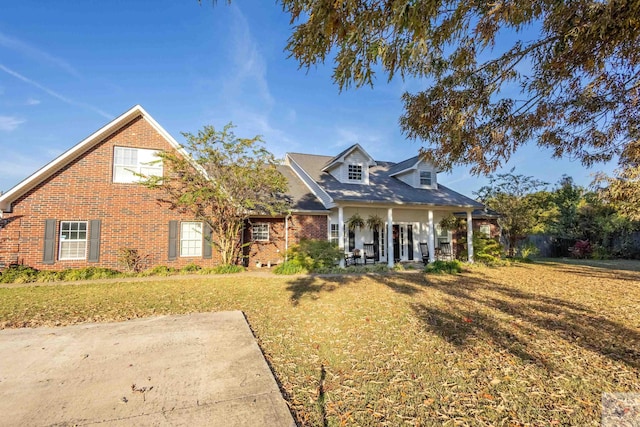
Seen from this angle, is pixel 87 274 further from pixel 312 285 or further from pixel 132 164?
pixel 312 285

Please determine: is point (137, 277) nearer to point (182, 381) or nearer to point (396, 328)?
point (182, 381)

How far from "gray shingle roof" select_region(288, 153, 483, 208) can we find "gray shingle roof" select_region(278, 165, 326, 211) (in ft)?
3.03

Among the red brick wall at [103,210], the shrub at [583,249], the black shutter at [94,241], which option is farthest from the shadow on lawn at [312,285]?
the shrub at [583,249]

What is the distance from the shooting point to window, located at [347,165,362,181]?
16253 millimetres

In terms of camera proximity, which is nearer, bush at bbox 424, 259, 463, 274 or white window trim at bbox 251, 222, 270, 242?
bush at bbox 424, 259, 463, 274

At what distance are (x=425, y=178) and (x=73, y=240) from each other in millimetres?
17482

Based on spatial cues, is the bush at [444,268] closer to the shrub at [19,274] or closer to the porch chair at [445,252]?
the porch chair at [445,252]

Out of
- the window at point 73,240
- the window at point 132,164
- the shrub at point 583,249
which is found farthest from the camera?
the shrub at point 583,249

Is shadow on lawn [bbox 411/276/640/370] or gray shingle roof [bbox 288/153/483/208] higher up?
gray shingle roof [bbox 288/153/483/208]

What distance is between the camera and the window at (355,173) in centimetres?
1625

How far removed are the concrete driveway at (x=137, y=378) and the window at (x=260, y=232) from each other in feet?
28.0

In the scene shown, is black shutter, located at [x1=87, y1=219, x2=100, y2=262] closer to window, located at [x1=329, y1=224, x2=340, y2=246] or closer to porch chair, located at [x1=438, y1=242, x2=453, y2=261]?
window, located at [x1=329, y1=224, x2=340, y2=246]

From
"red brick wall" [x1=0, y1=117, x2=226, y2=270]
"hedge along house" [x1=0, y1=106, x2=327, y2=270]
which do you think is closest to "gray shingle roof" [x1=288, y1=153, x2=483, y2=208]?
"hedge along house" [x1=0, y1=106, x2=327, y2=270]

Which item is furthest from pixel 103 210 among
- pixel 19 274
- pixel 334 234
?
pixel 334 234
